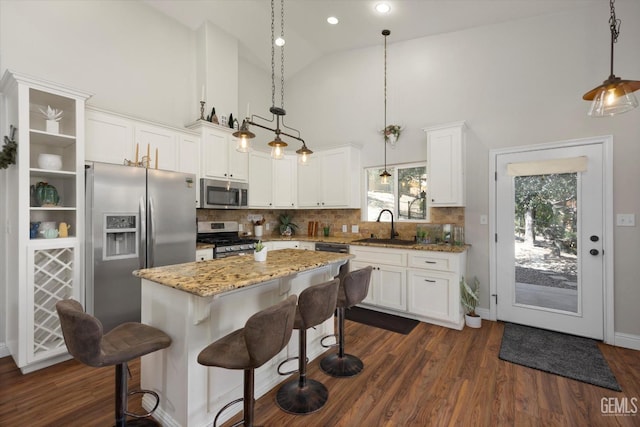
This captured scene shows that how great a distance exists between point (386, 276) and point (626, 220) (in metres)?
2.55

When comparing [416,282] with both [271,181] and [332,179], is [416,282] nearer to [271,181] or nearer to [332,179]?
[332,179]

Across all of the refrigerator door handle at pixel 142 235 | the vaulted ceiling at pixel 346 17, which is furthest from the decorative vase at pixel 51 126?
the vaulted ceiling at pixel 346 17

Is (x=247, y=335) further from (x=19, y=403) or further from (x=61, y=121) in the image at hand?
(x=61, y=121)

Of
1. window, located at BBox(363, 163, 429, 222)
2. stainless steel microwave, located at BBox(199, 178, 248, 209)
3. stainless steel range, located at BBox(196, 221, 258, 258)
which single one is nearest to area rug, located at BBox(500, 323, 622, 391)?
window, located at BBox(363, 163, 429, 222)

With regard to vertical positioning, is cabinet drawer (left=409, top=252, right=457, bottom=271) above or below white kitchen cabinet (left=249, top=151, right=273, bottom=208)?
below

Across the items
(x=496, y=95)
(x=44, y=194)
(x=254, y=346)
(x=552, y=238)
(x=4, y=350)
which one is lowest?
(x=4, y=350)

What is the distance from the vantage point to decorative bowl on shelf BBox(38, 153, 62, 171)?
254cm

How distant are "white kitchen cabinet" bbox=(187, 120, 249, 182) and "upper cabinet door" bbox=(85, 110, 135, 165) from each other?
33.6 inches

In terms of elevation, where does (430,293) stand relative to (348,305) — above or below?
below

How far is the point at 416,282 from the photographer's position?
3.63m

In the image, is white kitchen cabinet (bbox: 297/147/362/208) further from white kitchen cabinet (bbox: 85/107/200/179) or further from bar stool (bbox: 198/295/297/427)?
bar stool (bbox: 198/295/297/427)

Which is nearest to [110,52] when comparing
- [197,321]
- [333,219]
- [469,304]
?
[197,321]

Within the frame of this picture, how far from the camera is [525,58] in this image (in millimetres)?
3467

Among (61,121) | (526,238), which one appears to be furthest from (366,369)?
(61,121)
